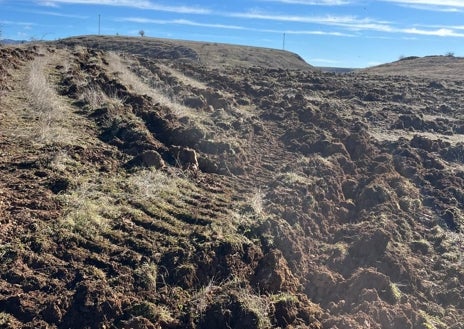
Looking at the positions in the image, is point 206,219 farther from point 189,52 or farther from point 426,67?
point 189,52

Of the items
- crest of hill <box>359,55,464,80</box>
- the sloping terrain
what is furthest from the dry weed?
crest of hill <box>359,55,464,80</box>

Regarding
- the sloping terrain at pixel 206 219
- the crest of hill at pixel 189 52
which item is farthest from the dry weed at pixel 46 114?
the crest of hill at pixel 189 52

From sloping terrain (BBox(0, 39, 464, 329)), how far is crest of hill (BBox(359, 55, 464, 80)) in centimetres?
2879

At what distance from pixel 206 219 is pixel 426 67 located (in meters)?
45.8

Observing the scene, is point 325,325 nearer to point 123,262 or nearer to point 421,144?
point 123,262

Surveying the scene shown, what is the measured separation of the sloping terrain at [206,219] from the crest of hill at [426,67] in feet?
94.5

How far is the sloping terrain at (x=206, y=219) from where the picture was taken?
16.5 ft

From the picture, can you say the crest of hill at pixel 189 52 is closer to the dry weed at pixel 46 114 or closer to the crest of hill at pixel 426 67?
the crest of hill at pixel 426 67

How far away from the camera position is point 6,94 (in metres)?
10.7

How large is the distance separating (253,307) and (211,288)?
1.72ft

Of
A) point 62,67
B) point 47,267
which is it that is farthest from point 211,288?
Result: point 62,67

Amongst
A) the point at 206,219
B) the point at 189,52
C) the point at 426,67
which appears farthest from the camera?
the point at 189,52

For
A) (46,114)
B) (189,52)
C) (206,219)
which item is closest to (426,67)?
(189,52)

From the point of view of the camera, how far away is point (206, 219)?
A: 266 inches
